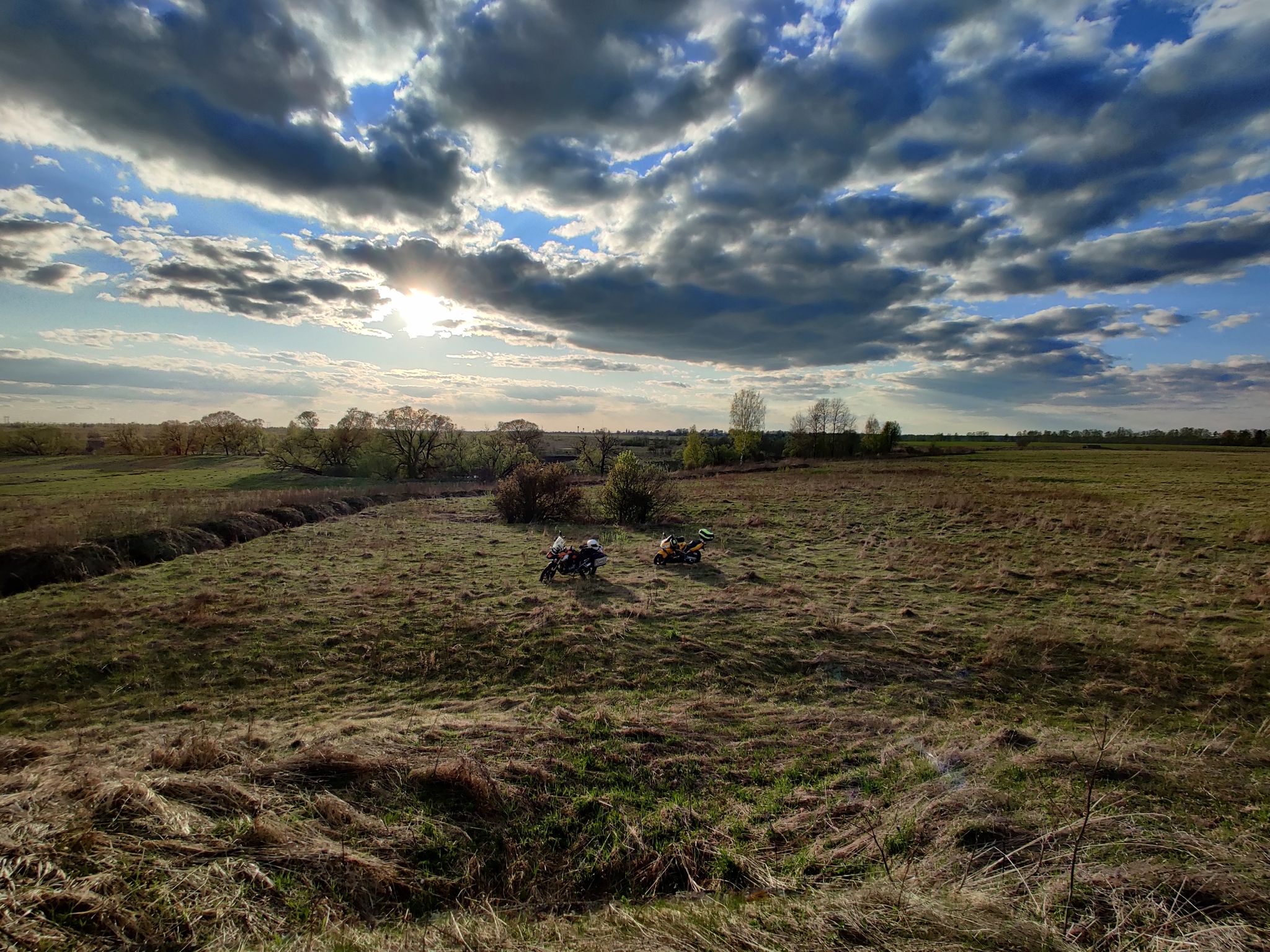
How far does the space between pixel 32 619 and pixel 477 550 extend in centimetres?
1150

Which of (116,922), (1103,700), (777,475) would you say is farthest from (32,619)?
(777,475)

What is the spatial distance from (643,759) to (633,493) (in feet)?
73.0

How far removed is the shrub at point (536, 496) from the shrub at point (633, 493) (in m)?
2.44

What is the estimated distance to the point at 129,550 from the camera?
17.8 meters

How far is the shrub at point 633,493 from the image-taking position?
28234 mm

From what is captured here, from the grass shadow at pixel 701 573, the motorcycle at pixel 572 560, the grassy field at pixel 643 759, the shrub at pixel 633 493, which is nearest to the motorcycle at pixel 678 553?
the grass shadow at pixel 701 573

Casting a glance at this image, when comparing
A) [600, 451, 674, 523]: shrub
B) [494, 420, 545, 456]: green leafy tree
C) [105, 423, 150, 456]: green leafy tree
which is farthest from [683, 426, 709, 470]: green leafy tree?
[105, 423, 150, 456]: green leafy tree

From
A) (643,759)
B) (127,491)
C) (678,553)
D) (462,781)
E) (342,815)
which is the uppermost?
(342,815)

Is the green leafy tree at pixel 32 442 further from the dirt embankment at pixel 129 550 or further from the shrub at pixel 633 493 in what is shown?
the shrub at pixel 633 493

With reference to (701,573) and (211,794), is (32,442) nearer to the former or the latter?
(701,573)

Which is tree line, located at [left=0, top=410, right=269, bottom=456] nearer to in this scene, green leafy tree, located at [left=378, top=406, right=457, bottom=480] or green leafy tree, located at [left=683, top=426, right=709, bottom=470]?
green leafy tree, located at [left=378, top=406, right=457, bottom=480]

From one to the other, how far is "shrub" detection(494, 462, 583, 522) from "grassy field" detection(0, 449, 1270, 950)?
13.0m

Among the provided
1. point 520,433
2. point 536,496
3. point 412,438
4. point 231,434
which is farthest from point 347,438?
point 536,496

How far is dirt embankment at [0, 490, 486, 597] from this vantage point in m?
14.7
